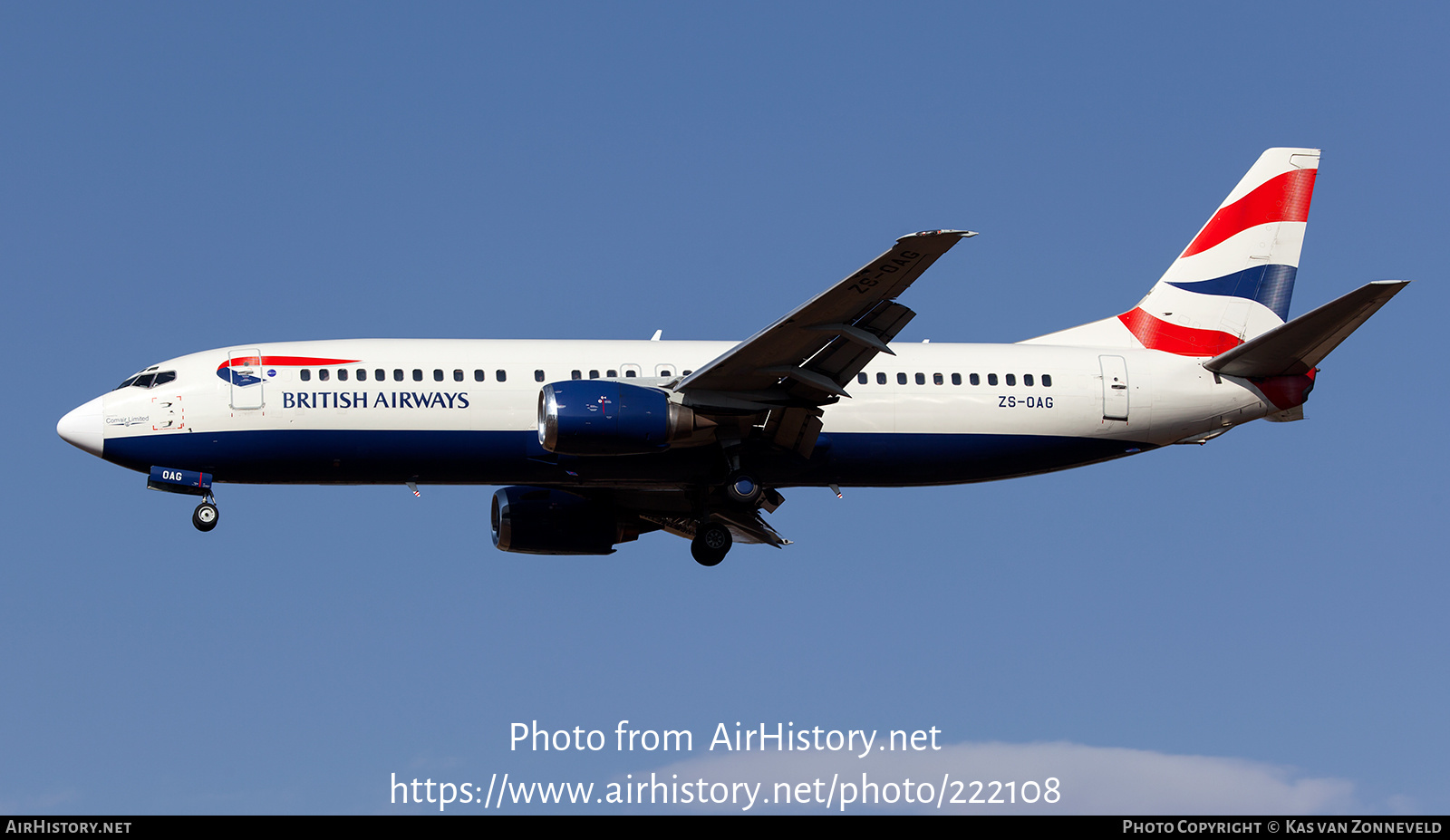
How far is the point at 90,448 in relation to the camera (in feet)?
115

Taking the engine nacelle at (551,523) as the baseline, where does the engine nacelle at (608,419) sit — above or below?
above

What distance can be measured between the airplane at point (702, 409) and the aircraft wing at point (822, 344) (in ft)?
0.16

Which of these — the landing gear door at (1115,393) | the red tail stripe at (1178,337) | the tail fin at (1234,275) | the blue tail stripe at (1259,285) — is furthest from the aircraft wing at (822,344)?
the blue tail stripe at (1259,285)

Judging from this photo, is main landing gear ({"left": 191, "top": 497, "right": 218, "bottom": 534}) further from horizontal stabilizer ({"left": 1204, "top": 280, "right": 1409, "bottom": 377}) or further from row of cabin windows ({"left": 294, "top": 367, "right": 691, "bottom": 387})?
horizontal stabilizer ({"left": 1204, "top": 280, "right": 1409, "bottom": 377})

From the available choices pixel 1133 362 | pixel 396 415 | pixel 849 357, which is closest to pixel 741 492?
pixel 849 357

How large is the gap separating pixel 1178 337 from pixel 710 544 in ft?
39.1

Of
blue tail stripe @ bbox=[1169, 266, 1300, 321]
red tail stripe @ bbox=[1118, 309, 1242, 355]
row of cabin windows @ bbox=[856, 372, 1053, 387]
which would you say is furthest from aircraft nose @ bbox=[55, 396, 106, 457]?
blue tail stripe @ bbox=[1169, 266, 1300, 321]

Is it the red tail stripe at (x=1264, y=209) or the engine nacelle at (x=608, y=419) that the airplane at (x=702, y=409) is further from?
the red tail stripe at (x=1264, y=209)

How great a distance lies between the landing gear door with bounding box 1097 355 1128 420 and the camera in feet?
125

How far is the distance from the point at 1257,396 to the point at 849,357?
33.6 ft

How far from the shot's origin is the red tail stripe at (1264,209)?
41.5 m

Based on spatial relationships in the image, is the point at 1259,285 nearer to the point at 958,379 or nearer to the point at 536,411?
the point at 958,379
